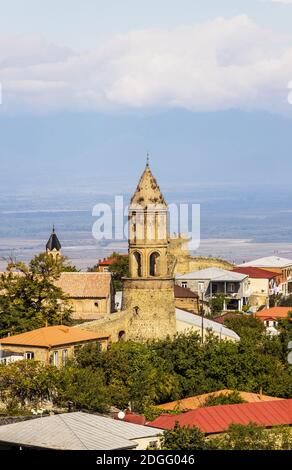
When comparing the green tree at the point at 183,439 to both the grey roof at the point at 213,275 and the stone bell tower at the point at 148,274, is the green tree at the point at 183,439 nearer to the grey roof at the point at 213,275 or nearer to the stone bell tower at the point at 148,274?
the stone bell tower at the point at 148,274

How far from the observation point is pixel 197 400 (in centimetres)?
4553

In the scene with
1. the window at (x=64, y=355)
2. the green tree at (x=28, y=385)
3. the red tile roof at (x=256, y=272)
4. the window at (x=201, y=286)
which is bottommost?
the green tree at (x=28, y=385)

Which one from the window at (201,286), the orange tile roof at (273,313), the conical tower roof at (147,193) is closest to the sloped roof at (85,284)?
the conical tower roof at (147,193)

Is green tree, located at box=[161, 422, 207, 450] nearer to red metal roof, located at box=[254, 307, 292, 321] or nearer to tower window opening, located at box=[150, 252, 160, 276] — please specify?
tower window opening, located at box=[150, 252, 160, 276]

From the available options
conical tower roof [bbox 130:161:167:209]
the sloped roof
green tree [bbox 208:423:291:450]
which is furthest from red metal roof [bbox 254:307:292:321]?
green tree [bbox 208:423:291:450]

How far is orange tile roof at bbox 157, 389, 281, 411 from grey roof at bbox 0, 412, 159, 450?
28.5ft

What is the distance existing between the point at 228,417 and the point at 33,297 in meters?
18.9

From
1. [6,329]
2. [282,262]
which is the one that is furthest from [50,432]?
[282,262]

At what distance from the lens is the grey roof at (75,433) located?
32031 millimetres

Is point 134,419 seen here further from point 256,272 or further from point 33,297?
point 256,272

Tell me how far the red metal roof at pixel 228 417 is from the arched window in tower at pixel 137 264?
1474 cm

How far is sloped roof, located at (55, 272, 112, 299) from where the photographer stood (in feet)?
200
